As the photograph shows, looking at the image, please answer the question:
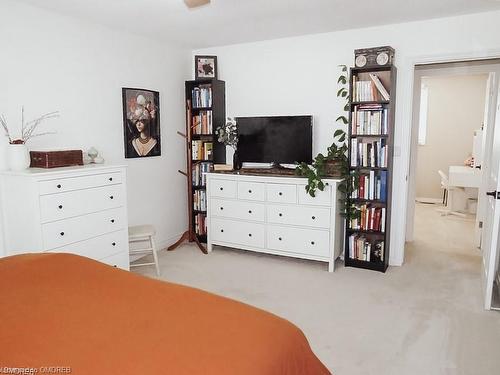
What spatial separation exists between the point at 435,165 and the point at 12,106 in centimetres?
709

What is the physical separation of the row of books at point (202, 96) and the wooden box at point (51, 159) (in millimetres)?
1834

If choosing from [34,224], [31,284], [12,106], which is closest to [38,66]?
[12,106]

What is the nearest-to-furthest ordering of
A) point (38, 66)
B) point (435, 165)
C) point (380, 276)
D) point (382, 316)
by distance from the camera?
point (382, 316)
point (38, 66)
point (380, 276)
point (435, 165)

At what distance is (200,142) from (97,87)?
54.5 inches

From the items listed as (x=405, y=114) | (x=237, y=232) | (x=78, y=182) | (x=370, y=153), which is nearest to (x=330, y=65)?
(x=405, y=114)

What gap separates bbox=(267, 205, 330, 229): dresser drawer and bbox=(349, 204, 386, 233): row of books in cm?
34

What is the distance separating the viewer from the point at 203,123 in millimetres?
4609

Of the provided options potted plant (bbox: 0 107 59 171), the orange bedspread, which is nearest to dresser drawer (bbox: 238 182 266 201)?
potted plant (bbox: 0 107 59 171)

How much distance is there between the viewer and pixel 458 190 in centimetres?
656

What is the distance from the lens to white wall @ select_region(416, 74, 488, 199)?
7066 mm

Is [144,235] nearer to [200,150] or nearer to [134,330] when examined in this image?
[200,150]

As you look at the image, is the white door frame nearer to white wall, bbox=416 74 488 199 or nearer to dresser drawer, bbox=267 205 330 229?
dresser drawer, bbox=267 205 330 229

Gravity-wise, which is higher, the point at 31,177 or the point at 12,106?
the point at 12,106

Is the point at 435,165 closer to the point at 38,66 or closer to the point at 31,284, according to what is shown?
the point at 38,66
